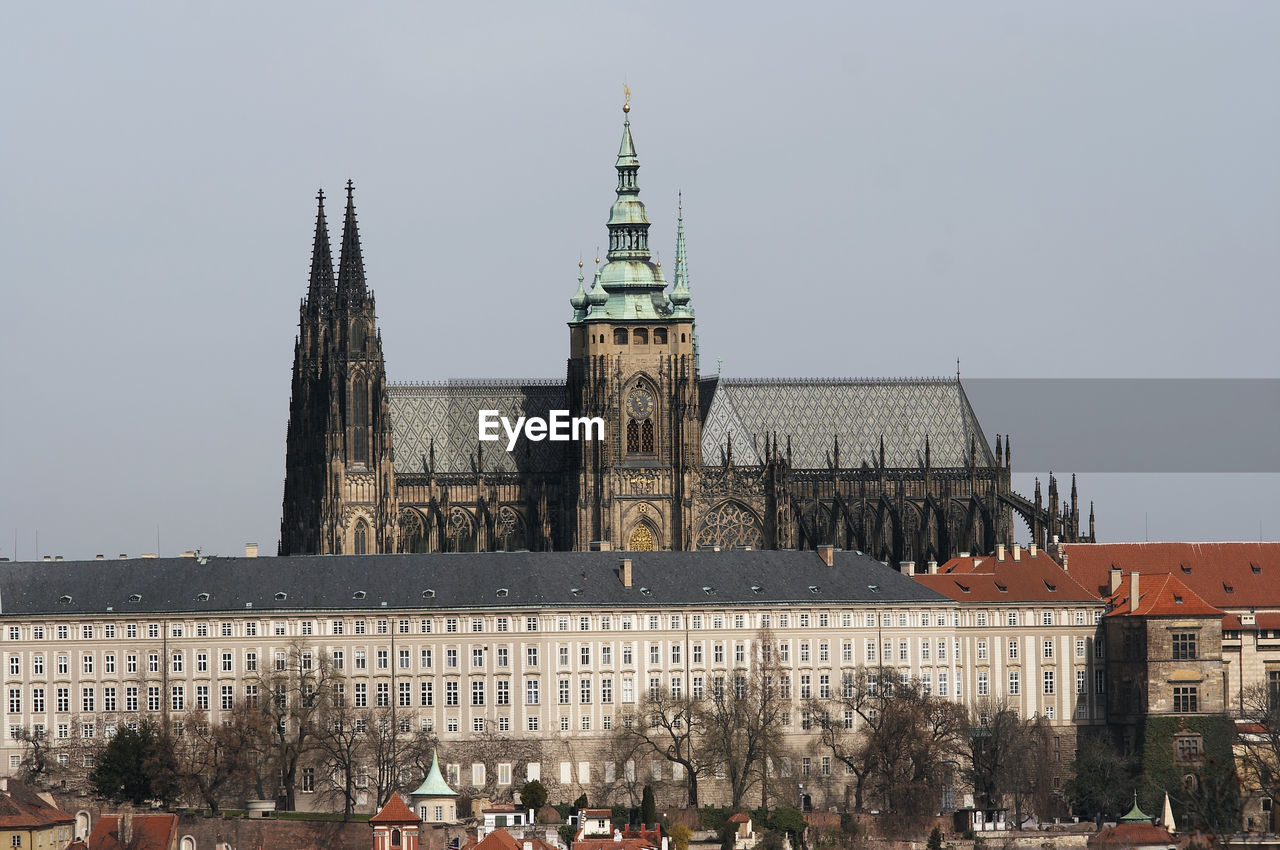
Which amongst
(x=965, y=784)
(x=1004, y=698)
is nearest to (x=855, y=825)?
(x=965, y=784)

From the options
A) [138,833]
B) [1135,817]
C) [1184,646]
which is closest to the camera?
[138,833]

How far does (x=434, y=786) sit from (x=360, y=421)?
39854 millimetres

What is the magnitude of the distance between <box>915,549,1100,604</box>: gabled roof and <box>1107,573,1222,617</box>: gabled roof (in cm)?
151

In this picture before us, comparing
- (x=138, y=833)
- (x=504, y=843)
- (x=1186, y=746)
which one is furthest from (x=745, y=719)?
(x=138, y=833)

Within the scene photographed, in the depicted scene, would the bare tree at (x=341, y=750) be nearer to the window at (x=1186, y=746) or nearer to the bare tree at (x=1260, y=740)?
the window at (x=1186, y=746)

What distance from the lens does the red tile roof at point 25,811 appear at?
505 ft

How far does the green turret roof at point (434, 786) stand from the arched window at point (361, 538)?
3489 centimetres

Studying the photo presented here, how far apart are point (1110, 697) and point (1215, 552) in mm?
17305

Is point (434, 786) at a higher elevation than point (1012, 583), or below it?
below

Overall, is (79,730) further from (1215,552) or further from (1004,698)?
(1215,552)

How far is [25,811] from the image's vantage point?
155375mm

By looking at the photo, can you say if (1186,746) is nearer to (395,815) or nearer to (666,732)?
(666,732)

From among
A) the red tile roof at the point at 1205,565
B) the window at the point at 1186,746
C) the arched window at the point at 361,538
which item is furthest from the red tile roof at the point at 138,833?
the red tile roof at the point at 1205,565

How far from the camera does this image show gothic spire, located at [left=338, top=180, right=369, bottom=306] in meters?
199
